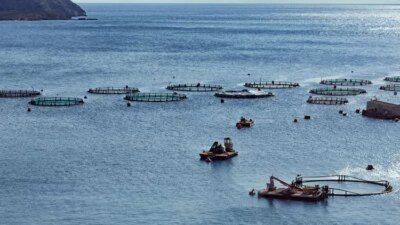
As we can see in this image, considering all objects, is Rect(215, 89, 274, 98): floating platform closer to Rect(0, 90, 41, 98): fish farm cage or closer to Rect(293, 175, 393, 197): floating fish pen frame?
Rect(0, 90, 41, 98): fish farm cage

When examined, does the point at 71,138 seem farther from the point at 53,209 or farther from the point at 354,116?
the point at 354,116

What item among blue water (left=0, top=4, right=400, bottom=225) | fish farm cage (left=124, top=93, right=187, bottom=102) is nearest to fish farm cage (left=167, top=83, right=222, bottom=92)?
fish farm cage (left=124, top=93, right=187, bottom=102)

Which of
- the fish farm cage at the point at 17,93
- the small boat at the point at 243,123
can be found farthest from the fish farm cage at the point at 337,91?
the fish farm cage at the point at 17,93

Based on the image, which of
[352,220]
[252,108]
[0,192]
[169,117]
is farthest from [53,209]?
[252,108]

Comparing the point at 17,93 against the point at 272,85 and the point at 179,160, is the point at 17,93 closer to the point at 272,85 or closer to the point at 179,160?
the point at 272,85

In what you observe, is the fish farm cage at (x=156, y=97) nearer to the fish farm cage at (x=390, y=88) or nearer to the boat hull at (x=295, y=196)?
the fish farm cage at (x=390, y=88)
